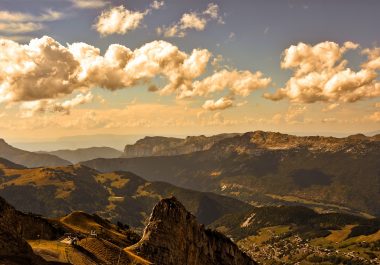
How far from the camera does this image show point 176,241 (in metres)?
137

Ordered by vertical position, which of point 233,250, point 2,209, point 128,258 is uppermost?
point 2,209

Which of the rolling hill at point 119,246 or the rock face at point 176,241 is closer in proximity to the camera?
the rolling hill at point 119,246

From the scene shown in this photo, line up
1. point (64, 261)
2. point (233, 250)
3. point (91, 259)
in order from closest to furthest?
point (64, 261) → point (91, 259) → point (233, 250)

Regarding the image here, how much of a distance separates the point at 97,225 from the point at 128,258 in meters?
98.5

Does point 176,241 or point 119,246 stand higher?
point 176,241

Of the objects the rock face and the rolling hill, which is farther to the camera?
the rock face

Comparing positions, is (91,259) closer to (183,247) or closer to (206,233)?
(183,247)

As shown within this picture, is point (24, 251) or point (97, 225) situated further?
point (97, 225)

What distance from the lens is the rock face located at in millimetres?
125125

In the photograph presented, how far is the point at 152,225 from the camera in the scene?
132m

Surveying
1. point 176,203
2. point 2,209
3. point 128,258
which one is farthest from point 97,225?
point 2,209

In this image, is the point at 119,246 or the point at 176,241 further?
the point at 119,246

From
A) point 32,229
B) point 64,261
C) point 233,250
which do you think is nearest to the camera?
point 64,261

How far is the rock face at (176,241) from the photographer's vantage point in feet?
411
